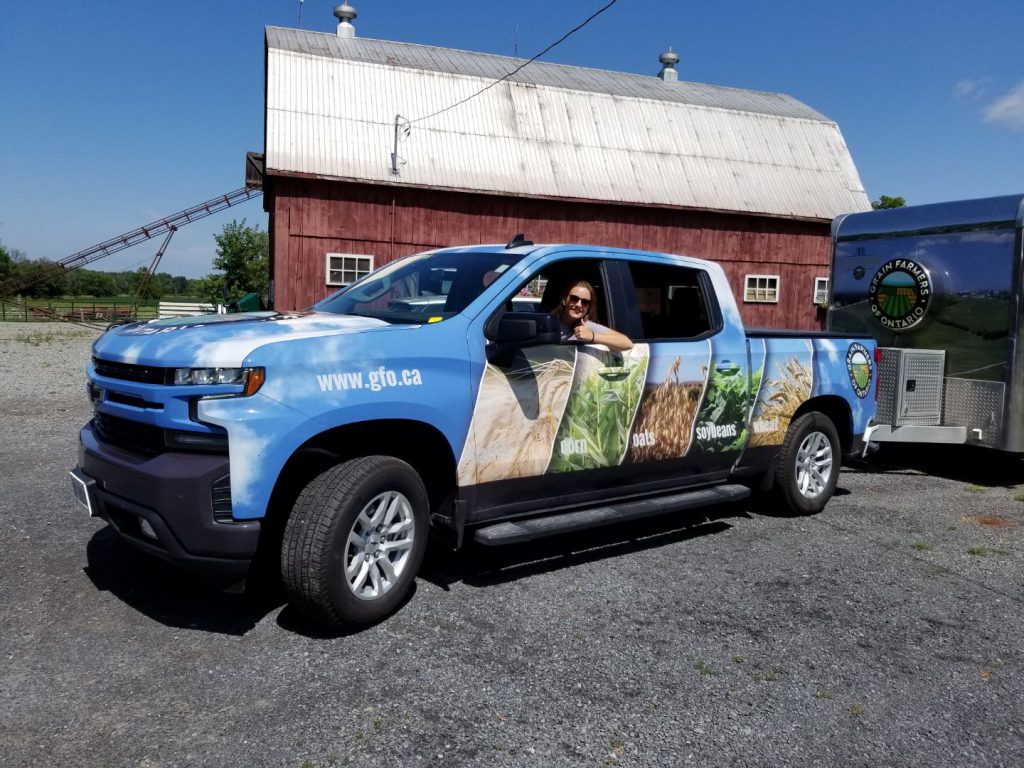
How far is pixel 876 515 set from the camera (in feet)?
22.3

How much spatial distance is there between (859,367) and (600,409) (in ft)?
9.81

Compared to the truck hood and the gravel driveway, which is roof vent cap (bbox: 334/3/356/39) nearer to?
the gravel driveway

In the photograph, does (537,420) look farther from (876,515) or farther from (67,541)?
(876,515)

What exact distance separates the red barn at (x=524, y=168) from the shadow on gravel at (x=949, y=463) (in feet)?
42.4

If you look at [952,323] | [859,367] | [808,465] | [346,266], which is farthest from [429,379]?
[346,266]

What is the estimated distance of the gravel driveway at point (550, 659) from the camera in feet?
10.3

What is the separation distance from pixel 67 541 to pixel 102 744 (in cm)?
261

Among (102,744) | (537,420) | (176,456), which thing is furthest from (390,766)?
(537,420)

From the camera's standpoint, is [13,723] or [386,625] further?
[386,625]

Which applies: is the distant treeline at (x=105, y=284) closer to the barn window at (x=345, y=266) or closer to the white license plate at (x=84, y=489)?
the barn window at (x=345, y=266)

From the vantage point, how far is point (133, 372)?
3861 mm

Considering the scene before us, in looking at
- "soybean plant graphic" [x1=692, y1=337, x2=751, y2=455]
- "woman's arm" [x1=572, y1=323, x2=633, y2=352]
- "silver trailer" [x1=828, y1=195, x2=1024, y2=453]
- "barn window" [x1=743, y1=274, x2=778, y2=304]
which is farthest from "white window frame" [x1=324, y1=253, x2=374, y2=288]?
"woman's arm" [x1=572, y1=323, x2=633, y2=352]

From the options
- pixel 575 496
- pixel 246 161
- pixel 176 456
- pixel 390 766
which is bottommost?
pixel 390 766

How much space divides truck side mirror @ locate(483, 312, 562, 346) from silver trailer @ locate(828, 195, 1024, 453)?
4815 mm
